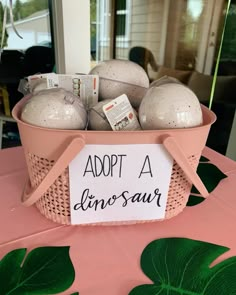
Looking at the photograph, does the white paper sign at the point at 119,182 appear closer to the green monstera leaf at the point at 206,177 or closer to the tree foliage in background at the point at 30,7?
the green monstera leaf at the point at 206,177

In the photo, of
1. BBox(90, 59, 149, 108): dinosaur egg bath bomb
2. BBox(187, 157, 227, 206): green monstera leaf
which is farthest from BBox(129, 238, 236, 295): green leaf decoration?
BBox(90, 59, 149, 108): dinosaur egg bath bomb

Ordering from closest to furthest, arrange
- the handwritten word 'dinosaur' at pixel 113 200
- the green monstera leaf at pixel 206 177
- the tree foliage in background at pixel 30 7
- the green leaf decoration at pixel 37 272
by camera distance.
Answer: the green leaf decoration at pixel 37 272, the handwritten word 'dinosaur' at pixel 113 200, the green monstera leaf at pixel 206 177, the tree foliage in background at pixel 30 7

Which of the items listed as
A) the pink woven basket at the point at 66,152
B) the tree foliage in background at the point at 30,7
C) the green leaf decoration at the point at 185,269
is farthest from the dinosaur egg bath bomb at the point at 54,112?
the tree foliage in background at the point at 30,7

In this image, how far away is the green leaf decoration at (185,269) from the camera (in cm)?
36

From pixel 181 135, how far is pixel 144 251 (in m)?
0.19

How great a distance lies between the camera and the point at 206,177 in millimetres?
653

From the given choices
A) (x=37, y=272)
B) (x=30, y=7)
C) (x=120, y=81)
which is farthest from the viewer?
(x=30, y=7)

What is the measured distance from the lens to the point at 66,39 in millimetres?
944

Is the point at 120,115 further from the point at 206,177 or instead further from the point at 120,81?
the point at 206,177

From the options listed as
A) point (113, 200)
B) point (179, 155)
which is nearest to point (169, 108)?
point (179, 155)

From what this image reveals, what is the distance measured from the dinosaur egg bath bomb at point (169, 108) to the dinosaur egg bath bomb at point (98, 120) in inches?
2.5

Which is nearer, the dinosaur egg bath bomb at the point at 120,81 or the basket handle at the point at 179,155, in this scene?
the basket handle at the point at 179,155

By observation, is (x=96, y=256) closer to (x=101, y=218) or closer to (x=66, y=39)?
(x=101, y=218)

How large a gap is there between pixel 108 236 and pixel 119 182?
93 mm
